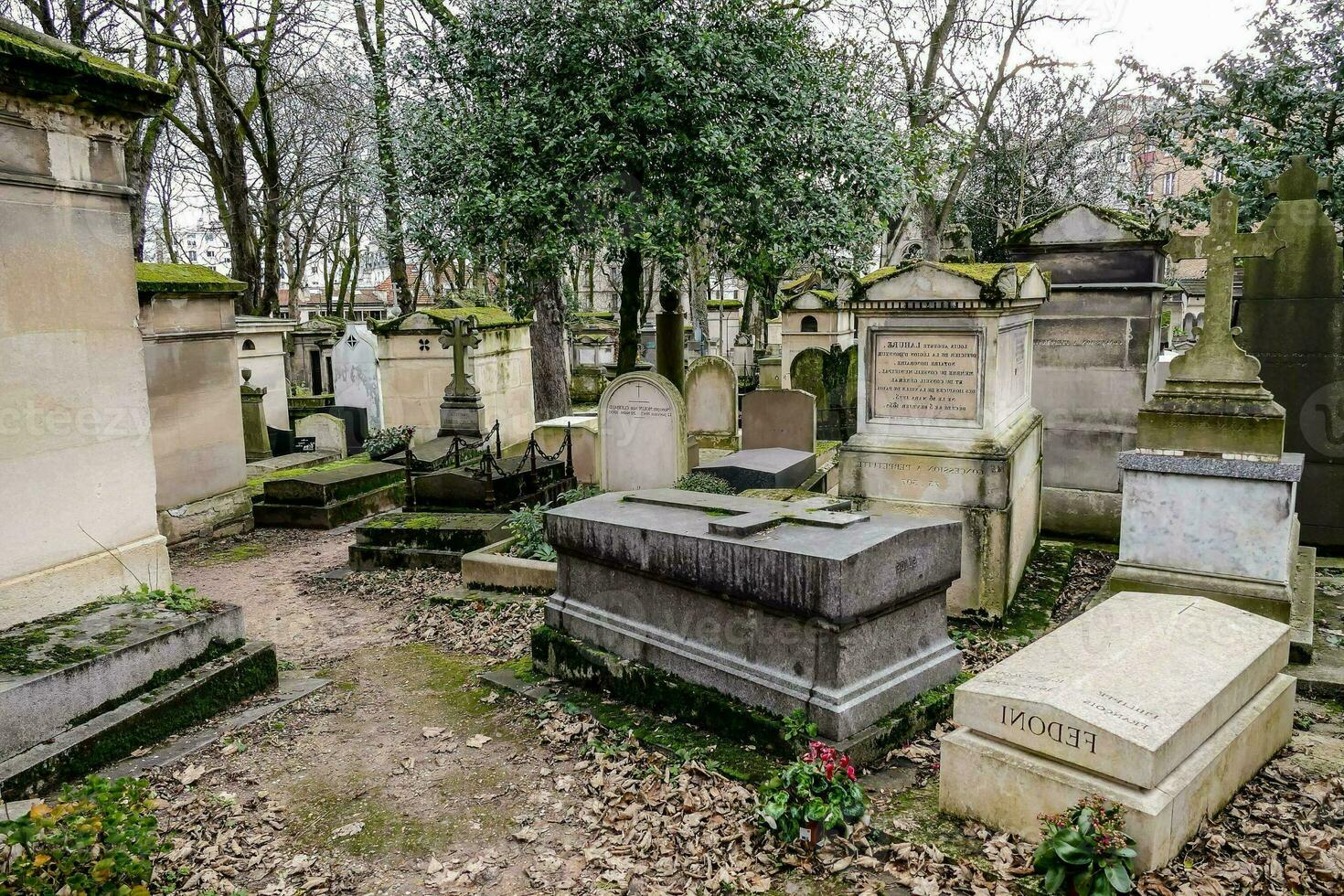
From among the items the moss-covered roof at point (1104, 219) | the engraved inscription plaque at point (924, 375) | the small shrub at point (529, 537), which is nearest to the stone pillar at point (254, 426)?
the small shrub at point (529, 537)

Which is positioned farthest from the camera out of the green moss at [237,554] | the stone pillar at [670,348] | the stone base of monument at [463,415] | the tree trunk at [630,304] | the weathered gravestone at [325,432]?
the weathered gravestone at [325,432]

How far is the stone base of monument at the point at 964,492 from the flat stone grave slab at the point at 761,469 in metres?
2.18

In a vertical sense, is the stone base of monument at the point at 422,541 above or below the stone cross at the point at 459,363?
below

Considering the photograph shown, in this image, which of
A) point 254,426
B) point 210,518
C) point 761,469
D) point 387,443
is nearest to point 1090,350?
point 761,469

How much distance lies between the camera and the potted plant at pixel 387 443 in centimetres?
1375

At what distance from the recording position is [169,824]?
12.5 ft

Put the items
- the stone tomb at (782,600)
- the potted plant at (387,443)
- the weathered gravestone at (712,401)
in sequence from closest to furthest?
the stone tomb at (782,600), the weathered gravestone at (712,401), the potted plant at (387,443)

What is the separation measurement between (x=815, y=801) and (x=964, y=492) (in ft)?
11.1

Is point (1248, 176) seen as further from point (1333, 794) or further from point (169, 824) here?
point (169, 824)

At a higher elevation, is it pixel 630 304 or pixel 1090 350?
pixel 630 304

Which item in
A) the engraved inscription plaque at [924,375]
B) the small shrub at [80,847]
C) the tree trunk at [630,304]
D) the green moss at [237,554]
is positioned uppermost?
the tree trunk at [630,304]

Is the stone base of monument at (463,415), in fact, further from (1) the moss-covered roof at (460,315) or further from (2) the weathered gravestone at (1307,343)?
(2) the weathered gravestone at (1307,343)

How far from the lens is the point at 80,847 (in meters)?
2.82

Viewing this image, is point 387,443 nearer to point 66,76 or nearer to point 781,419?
point 781,419
